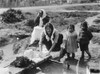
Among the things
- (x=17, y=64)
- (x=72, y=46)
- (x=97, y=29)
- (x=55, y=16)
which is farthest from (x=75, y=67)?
(x=55, y=16)

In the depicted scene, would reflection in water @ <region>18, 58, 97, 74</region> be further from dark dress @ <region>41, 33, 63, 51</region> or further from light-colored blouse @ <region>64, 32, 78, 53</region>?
dark dress @ <region>41, 33, 63, 51</region>

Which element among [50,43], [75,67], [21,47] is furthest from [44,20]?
[21,47]

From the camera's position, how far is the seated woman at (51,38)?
25.1 ft

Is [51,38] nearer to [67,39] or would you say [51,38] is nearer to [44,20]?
[67,39]

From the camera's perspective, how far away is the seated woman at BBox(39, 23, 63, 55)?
764 cm

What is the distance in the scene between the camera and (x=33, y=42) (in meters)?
9.83

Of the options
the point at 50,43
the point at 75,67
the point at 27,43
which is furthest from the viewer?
the point at 27,43

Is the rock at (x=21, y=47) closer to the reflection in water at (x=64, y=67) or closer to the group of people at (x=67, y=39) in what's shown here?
the group of people at (x=67, y=39)

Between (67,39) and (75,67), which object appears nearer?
(75,67)

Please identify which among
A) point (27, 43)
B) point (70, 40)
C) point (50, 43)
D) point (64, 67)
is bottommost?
point (27, 43)

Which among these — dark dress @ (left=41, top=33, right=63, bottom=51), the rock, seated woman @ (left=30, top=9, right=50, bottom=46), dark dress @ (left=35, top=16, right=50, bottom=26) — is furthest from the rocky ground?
dark dress @ (left=35, top=16, right=50, bottom=26)

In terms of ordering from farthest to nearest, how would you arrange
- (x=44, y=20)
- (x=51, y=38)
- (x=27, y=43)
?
(x=27, y=43)
(x=44, y=20)
(x=51, y=38)

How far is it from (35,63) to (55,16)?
17.8 metres

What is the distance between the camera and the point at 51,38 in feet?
25.6
